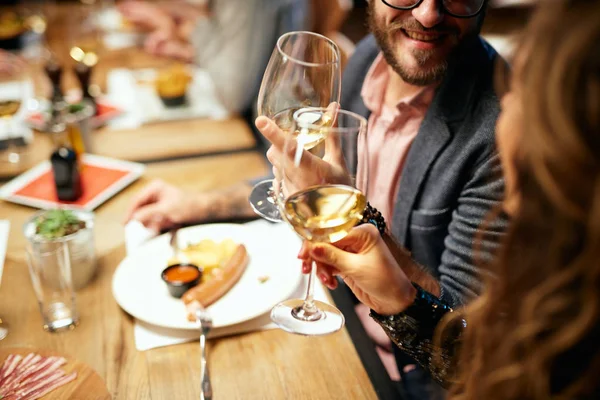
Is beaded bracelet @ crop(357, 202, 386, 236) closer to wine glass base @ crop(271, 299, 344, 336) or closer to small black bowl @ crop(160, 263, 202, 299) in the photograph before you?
wine glass base @ crop(271, 299, 344, 336)

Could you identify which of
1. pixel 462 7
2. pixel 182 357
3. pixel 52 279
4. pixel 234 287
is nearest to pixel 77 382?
pixel 182 357

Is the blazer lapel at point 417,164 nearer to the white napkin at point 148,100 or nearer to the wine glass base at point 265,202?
the wine glass base at point 265,202

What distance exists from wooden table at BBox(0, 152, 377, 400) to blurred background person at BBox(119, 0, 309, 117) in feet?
4.00

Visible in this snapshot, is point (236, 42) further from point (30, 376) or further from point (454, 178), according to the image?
point (30, 376)

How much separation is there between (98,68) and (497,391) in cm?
251

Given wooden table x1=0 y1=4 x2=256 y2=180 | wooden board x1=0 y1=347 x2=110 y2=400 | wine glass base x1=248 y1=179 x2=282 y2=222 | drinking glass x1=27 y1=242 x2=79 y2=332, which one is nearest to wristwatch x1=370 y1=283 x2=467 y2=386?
wine glass base x1=248 y1=179 x2=282 y2=222

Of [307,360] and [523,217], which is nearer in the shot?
[523,217]

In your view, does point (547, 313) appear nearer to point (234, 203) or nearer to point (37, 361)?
point (37, 361)

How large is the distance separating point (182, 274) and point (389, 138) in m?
0.75

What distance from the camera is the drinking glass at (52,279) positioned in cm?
123

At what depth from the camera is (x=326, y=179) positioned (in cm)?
92

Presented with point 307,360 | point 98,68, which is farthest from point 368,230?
point 98,68

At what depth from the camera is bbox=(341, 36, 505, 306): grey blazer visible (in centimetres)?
133

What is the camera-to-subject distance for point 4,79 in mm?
2291
